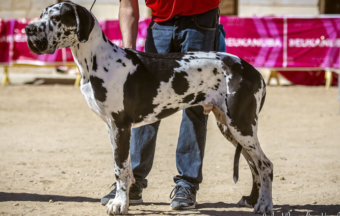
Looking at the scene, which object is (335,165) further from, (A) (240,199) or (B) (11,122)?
(B) (11,122)

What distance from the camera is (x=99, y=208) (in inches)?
173

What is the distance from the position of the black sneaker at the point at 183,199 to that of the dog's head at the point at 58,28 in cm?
159

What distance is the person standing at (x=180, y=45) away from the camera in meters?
4.53

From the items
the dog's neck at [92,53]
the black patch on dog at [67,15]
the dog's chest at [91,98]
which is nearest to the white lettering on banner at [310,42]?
the dog's neck at [92,53]

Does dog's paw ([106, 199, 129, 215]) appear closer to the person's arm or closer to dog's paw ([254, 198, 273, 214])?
dog's paw ([254, 198, 273, 214])

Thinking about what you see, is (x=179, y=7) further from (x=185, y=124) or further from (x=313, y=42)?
(x=313, y=42)

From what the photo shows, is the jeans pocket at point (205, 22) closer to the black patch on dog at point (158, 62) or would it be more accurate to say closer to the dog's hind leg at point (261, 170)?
the black patch on dog at point (158, 62)

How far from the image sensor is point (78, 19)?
149 inches

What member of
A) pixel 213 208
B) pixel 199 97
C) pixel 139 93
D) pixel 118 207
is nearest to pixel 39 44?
pixel 139 93

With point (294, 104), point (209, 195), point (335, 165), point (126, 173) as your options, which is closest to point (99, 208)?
point (126, 173)

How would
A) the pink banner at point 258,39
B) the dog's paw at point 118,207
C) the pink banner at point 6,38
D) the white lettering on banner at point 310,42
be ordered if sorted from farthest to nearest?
the pink banner at point 6,38, the pink banner at point 258,39, the white lettering on banner at point 310,42, the dog's paw at point 118,207

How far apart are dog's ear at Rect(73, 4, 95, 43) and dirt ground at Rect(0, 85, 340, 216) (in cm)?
147

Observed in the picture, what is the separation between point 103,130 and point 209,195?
3509 millimetres

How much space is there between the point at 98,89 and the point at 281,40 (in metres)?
10.1
